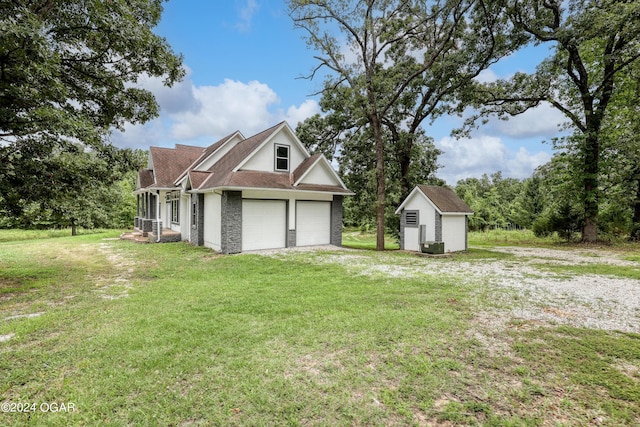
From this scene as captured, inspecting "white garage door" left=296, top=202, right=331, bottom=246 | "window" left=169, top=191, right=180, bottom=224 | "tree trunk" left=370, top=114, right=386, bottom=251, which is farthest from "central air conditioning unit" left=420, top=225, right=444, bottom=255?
"window" left=169, top=191, right=180, bottom=224

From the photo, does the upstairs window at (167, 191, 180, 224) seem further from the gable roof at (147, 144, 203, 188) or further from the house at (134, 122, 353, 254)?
the gable roof at (147, 144, 203, 188)

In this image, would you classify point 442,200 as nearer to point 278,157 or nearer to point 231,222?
point 278,157

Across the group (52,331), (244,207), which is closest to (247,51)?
(244,207)

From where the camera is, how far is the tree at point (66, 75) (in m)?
5.89

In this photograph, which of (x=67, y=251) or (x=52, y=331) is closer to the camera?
(x=52, y=331)

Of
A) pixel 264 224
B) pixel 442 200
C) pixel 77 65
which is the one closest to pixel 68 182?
pixel 77 65

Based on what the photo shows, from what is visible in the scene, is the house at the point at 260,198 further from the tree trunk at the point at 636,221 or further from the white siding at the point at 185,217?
the tree trunk at the point at 636,221

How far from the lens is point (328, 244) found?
15672mm

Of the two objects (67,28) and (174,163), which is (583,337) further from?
(174,163)

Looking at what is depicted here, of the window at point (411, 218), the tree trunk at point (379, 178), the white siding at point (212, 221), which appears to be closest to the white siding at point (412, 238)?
the window at point (411, 218)

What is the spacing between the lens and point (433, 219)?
1355 centimetres

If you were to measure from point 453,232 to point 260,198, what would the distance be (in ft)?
31.2

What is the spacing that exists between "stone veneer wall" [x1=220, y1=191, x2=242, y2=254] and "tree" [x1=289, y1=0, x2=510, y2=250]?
7168 mm

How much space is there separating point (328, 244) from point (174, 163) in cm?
1218
